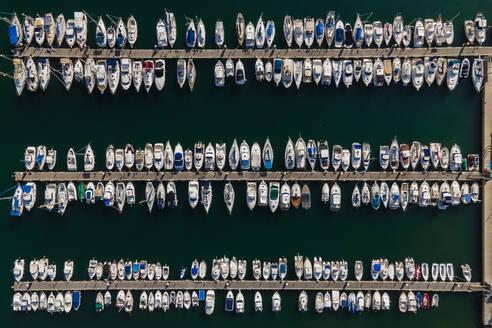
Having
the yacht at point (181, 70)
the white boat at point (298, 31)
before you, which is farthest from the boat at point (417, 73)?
the yacht at point (181, 70)

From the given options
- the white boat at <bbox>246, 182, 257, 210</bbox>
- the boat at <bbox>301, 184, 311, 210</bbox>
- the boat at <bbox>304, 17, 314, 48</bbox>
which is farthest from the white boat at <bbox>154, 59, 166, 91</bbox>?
the boat at <bbox>301, 184, 311, 210</bbox>

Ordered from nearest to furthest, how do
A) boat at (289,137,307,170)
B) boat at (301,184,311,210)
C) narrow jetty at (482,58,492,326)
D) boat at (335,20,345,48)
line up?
boat at (335,20,345,48), boat at (289,137,307,170), narrow jetty at (482,58,492,326), boat at (301,184,311,210)

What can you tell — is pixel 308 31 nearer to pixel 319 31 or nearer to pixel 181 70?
pixel 319 31

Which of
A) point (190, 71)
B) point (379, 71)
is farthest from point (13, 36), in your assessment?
point (379, 71)

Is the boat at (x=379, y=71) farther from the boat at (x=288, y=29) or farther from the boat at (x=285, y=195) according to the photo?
the boat at (x=285, y=195)

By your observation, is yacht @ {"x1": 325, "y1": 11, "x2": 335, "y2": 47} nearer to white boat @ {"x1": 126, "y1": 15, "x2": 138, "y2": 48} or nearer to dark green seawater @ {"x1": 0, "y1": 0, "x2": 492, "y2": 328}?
dark green seawater @ {"x1": 0, "y1": 0, "x2": 492, "y2": 328}
